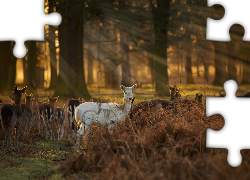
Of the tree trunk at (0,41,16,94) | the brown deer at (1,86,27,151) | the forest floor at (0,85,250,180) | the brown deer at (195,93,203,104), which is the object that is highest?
the tree trunk at (0,41,16,94)

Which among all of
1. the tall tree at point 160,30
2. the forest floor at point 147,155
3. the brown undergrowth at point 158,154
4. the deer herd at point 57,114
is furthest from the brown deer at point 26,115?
the tall tree at point 160,30

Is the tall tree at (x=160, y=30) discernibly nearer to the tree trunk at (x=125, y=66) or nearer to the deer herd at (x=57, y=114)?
the deer herd at (x=57, y=114)

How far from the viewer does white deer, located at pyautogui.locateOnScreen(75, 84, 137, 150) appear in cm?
934

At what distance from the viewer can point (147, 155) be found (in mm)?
7117

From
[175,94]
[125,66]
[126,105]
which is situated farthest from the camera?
[125,66]

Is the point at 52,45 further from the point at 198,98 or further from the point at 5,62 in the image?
the point at 198,98

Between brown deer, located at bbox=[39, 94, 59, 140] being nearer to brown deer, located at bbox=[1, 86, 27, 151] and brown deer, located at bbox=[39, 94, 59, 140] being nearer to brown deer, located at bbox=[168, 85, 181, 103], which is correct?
brown deer, located at bbox=[1, 86, 27, 151]

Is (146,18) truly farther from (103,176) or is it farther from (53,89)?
(103,176)

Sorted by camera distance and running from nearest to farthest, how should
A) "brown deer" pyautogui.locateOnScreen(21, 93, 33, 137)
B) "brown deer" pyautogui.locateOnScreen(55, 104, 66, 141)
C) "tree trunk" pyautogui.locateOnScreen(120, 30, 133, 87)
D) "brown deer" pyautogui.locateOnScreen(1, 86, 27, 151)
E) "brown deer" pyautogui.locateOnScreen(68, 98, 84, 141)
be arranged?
"tree trunk" pyautogui.locateOnScreen(120, 30, 133, 87) < "brown deer" pyautogui.locateOnScreen(1, 86, 27, 151) < "brown deer" pyautogui.locateOnScreen(21, 93, 33, 137) < "brown deer" pyautogui.locateOnScreen(68, 98, 84, 141) < "brown deer" pyautogui.locateOnScreen(55, 104, 66, 141)

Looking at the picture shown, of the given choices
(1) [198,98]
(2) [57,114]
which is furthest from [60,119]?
(1) [198,98]

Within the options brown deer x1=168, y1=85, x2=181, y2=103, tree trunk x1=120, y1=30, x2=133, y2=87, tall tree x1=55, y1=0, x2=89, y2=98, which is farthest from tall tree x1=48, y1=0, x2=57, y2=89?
brown deer x1=168, y1=85, x2=181, y2=103

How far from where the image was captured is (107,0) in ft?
36.0

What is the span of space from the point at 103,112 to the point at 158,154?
326 centimetres

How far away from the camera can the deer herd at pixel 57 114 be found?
31.0ft
